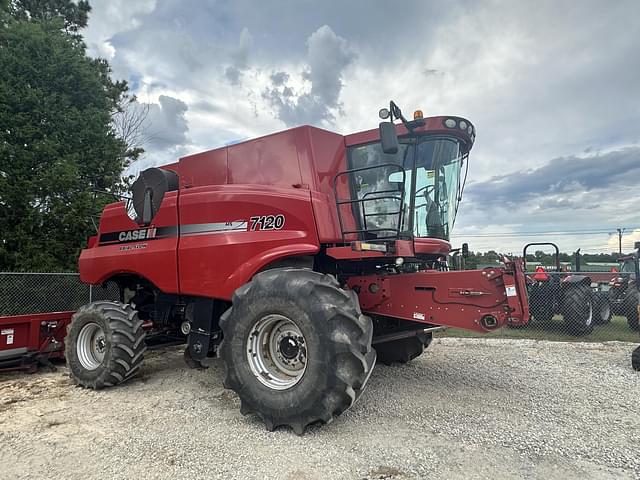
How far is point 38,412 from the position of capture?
464 cm

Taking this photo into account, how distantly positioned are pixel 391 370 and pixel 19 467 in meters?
4.39

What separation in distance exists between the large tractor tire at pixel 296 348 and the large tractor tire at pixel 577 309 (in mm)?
7643

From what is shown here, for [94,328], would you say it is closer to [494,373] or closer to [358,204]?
[358,204]

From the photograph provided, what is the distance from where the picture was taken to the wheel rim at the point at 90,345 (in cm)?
587

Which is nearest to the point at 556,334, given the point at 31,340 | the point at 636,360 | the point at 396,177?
the point at 636,360

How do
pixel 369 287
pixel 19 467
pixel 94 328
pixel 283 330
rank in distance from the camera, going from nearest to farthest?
pixel 19 467 < pixel 283 330 < pixel 369 287 < pixel 94 328

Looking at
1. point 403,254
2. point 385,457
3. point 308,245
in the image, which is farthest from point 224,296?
point 385,457

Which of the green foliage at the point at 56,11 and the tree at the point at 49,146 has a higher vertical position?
the green foliage at the point at 56,11

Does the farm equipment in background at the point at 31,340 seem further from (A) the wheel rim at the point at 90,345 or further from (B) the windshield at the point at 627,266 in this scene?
(B) the windshield at the point at 627,266

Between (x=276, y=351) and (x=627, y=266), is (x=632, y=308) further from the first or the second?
(x=276, y=351)

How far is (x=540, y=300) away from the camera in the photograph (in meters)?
10.2

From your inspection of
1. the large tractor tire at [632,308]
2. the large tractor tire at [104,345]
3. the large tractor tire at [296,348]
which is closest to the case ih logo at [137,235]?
the large tractor tire at [104,345]

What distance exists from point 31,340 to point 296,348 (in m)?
4.63

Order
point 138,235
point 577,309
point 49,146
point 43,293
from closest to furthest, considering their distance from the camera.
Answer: point 138,235, point 577,309, point 43,293, point 49,146
